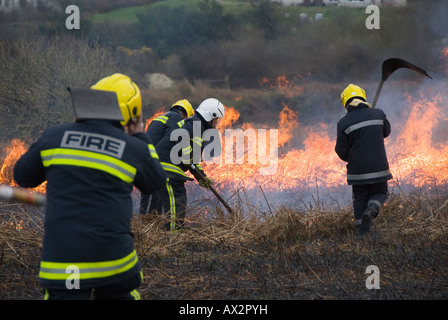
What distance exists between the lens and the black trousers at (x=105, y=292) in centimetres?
279

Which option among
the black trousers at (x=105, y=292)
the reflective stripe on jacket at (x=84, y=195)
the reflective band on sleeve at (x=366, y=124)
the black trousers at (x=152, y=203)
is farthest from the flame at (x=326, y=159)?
the reflective stripe on jacket at (x=84, y=195)

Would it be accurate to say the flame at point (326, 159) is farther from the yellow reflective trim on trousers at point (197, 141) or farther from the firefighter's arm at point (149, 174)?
the firefighter's arm at point (149, 174)

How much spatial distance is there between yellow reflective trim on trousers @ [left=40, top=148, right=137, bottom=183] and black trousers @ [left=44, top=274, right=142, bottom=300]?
598 millimetres

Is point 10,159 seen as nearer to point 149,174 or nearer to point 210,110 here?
point 210,110

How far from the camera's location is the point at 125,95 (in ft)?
10.1

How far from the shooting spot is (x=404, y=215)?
7160 millimetres

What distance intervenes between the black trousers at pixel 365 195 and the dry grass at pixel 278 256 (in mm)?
141

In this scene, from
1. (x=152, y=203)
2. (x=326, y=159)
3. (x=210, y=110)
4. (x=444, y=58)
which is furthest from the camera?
(x=444, y=58)

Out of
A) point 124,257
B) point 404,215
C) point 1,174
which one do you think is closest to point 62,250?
point 124,257

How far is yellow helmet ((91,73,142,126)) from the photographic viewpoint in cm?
307

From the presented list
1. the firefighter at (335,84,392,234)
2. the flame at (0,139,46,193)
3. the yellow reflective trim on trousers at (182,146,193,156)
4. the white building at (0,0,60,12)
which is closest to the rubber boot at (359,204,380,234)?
the firefighter at (335,84,392,234)

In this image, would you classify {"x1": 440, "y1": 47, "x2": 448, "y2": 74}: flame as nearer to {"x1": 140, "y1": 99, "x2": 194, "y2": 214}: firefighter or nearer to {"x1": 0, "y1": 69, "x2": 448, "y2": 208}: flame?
{"x1": 0, "y1": 69, "x2": 448, "y2": 208}: flame

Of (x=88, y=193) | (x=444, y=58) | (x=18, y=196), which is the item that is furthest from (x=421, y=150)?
(x=18, y=196)

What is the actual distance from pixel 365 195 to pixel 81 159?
176 inches
